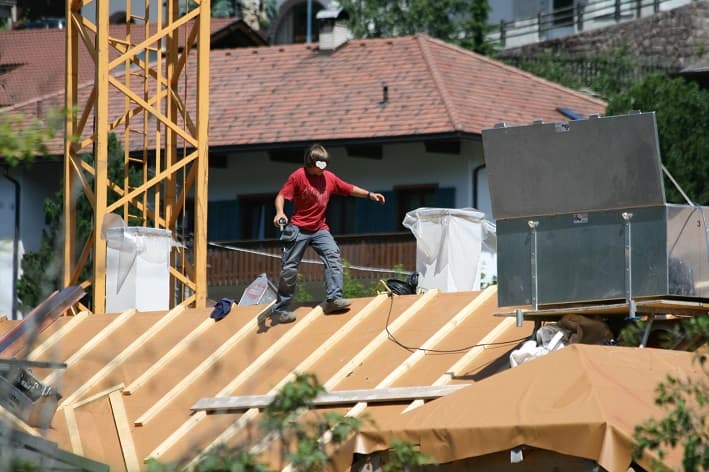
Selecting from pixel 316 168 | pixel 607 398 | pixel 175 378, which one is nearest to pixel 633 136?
pixel 607 398

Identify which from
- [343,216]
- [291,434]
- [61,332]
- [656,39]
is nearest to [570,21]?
[656,39]

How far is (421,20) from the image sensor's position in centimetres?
4803

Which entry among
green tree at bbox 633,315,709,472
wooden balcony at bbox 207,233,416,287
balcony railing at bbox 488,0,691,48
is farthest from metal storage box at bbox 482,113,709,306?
balcony railing at bbox 488,0,691,48

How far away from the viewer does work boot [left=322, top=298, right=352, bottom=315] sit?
1645 cm

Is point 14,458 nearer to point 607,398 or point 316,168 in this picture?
point 607,398

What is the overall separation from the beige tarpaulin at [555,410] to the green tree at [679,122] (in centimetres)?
1871

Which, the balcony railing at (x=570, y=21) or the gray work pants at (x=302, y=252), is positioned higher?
the balcony railing at (x=570, y=21)

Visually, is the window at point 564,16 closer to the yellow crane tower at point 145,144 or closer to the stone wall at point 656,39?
the stone wall at point 656,39

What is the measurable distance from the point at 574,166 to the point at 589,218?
38 cm

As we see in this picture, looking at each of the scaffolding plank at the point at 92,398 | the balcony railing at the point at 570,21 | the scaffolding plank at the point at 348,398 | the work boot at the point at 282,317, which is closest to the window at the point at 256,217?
the balcony railing at the point at 570,21

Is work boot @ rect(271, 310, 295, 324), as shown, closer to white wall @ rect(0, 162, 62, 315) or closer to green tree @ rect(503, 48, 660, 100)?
white wall @ rect(0, 162, 62, 315)

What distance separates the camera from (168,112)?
2212cm

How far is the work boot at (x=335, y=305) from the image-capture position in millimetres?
16453

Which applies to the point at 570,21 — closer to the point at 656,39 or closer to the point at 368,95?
the point at 656,39
